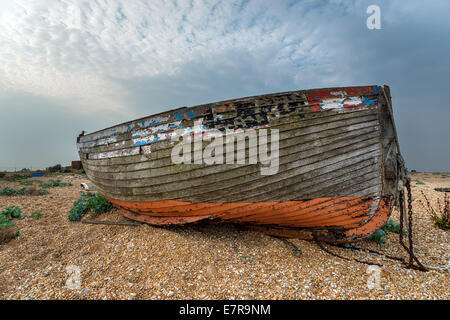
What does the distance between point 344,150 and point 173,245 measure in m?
2.96

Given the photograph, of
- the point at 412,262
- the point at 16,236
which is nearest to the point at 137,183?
the point at 16,236

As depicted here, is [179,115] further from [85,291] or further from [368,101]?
[368,101]

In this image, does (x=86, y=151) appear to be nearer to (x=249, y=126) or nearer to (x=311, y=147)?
(x=249, y=126)

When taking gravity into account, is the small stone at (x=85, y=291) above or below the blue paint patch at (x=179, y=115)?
below

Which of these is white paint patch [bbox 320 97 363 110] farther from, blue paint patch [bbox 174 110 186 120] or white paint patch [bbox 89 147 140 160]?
white paint patch [bbox 89 147 140 160]

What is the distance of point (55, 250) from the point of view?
390 centimetres

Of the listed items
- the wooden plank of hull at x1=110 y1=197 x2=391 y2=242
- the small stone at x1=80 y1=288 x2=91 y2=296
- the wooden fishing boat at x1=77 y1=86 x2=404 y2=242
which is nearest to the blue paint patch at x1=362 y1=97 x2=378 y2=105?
the wooden fishing boat at x1=77 y1=86 x2=404 y2=242

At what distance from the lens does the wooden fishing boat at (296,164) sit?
3156 millimetres

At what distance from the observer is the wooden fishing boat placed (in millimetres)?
3156

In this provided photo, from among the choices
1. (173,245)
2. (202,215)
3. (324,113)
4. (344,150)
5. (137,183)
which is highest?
(324,113)

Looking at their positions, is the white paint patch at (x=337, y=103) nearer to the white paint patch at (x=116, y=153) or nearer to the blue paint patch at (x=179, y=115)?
the blue paint patch at (x=179, y=115)

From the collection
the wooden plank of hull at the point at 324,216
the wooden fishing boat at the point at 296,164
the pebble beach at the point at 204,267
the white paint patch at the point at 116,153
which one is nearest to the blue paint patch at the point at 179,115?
the wooden fishing boat at the point at 296,164

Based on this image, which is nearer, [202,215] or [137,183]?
[202,215]

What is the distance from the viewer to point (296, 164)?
10.4 feet
